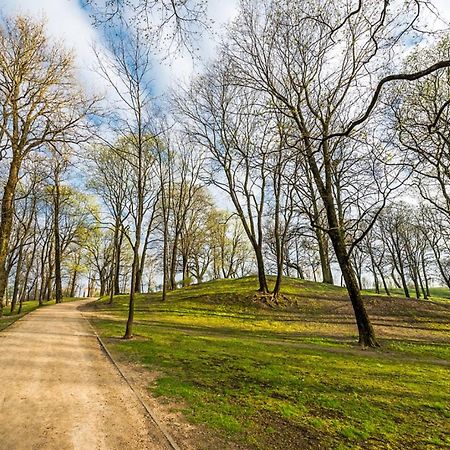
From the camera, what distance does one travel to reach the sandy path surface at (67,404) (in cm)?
403

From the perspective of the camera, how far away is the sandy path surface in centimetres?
403

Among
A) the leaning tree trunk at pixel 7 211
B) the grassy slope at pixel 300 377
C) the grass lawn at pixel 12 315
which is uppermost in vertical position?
the leaning tree trunk at pixel 7 211

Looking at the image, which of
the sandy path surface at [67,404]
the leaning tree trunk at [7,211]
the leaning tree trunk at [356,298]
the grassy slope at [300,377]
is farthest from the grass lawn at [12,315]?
the leaning tree trunk at [356,298]

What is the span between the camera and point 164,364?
7.94 metres

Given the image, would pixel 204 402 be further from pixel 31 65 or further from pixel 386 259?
pixel 386 259

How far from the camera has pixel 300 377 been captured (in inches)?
281

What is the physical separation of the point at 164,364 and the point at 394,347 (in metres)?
8.66

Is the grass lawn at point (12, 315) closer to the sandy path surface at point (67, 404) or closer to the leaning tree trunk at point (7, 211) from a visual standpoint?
the leaning tree trunk at point (7, 211)

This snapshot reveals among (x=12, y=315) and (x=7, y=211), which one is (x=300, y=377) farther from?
(x=12, y=315)

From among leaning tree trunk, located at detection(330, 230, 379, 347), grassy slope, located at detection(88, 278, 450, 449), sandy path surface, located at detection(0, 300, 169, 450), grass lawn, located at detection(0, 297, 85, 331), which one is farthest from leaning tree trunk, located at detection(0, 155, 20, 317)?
leaning tree trunk, located at detection(330, 230, 379, 347)

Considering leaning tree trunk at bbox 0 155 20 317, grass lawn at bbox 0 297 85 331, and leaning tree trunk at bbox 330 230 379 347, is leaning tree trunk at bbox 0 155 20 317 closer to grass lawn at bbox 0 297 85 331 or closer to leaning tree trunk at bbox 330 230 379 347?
grass lawn at bbox 0 297 85 331

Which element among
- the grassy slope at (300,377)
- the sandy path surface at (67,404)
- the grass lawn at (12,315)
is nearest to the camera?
the sandy path surface at (67,404)

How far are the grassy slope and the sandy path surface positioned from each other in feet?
2.65

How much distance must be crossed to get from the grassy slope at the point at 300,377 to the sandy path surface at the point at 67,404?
2.65ft
